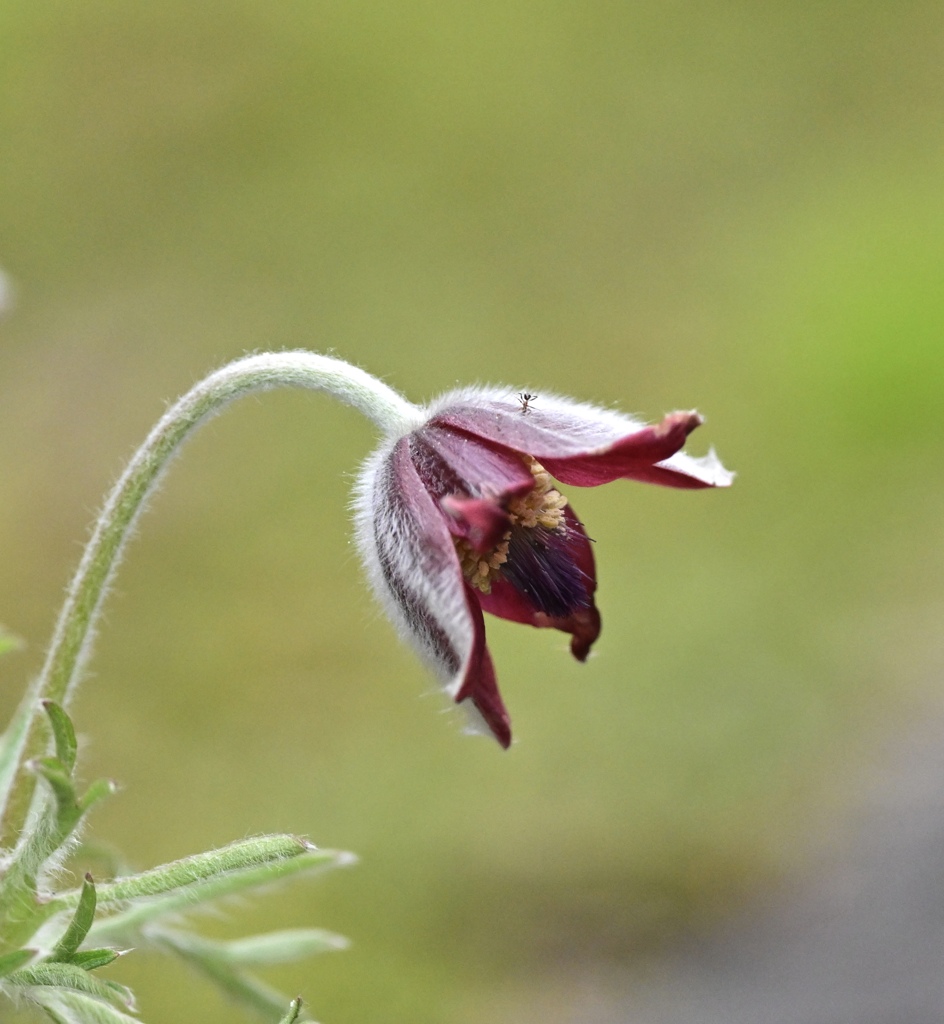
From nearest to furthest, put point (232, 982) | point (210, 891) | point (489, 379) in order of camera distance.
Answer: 1. point (210, 891)
2. point (232, 982)
3. point (489, 379)

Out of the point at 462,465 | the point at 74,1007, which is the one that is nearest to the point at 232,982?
the point at 74,1007

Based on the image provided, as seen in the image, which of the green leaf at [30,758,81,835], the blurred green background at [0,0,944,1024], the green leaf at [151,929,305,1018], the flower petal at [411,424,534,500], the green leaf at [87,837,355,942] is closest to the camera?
the green leaf at [30,758,81,835]

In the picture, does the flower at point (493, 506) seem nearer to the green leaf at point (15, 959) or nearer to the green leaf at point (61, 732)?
the green leaf at point (61, 732)

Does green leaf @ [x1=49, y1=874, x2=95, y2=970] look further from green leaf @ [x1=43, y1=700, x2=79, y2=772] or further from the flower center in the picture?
the flower center

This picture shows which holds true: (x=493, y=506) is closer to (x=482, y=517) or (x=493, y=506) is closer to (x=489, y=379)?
(x=482, y=517)

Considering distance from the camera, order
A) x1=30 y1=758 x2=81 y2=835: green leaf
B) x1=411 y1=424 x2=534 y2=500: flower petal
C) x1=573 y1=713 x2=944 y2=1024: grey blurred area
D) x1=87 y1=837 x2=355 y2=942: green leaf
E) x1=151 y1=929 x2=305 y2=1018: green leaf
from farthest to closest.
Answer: x1=573 y1=713 x2=944 y2=1024: grey blurred area → x1=151 y1=929 x2=305 y2=1018: green leaf → x1=87 y1=837 x2=355 y2=942: green leaf → x1=411 y1=424 x2=534 y2=500: flower petal → x1=30 y1=758 x2=81 y2=835: green leaf

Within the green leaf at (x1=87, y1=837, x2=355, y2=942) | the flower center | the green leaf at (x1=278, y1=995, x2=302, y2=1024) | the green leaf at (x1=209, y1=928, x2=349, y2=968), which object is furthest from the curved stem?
the green leaf at (x1=209, y1=928, x2=349, y2=968)

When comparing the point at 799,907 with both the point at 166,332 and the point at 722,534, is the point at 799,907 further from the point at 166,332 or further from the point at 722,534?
the point at 166,332
